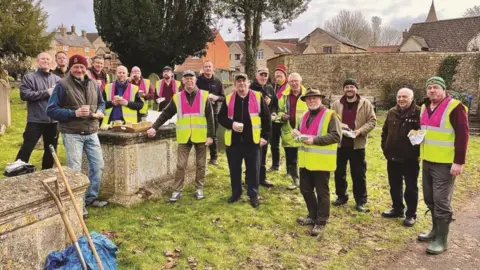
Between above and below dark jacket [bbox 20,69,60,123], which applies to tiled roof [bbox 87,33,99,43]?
above

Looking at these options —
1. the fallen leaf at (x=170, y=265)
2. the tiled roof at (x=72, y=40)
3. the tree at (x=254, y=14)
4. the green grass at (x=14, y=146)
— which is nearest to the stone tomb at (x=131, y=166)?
the fallen leaf at (x=170, y=265)

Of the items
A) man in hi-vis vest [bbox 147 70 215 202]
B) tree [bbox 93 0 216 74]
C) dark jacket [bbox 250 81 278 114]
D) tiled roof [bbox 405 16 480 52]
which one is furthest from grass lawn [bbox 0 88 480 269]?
tiled roof [bbox 405 16 480 52]

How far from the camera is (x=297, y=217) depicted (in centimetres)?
598

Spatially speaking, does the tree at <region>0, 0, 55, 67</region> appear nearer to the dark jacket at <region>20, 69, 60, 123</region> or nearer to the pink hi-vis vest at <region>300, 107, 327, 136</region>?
the dark jacket at <region>20, 69, 60, 123</region>

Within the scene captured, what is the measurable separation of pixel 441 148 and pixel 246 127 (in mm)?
2738

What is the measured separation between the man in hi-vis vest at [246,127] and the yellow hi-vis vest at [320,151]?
0.97 m

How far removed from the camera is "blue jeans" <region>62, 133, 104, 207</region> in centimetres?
506

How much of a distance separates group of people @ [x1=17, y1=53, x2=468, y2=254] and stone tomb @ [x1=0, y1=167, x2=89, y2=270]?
4.74ft

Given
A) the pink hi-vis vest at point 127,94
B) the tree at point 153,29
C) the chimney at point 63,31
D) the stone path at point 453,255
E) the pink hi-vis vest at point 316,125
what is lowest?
the stone path at point 453,255

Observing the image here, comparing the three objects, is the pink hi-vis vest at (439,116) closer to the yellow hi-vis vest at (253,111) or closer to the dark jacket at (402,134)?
the dark jacket at (402,134)

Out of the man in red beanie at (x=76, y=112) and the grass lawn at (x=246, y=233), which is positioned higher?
the man in red beanie at (x=76, y=112)

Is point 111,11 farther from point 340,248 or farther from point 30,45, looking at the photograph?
point 340,248

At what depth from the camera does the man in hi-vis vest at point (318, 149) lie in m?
5.25

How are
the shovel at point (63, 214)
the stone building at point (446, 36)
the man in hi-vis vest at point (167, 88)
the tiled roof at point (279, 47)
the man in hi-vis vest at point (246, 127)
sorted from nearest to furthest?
the shovel at point (63, 214) → the man in hi-vis vest at point (246, 127) → the man in hi-vis vest at point (167, 88) → the stone building at point (446, 36) → the tiled roof at point (279, 47)
